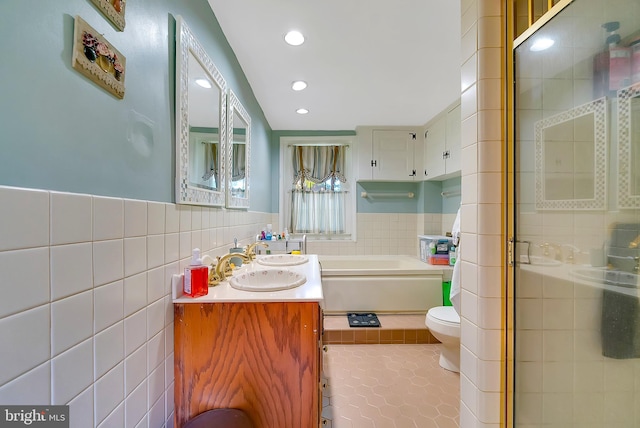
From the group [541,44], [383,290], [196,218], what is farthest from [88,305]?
[383,290]

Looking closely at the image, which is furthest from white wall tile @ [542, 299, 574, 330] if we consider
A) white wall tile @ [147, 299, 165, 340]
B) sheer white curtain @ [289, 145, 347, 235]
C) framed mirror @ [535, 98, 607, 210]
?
sheer white curtain @ [289, 145, 347, 235]

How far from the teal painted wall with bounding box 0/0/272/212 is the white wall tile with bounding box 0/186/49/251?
3cm

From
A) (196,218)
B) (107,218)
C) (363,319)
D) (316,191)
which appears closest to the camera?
(107,218)

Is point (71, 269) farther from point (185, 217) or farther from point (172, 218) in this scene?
point (185, 217)

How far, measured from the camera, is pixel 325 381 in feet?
6.38

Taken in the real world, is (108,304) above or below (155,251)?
below

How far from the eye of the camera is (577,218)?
38.5 inches

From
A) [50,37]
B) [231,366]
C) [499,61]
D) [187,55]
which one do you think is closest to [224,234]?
[231,366]

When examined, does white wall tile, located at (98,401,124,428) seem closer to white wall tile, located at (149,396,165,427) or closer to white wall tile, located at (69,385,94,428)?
white wall tile, located at (69,385,94,428)

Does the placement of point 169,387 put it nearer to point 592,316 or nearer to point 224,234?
point 224,234

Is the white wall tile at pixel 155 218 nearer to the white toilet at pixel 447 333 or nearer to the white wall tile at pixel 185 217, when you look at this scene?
the white wall tile at pixel 185 217

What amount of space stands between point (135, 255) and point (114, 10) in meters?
0.71

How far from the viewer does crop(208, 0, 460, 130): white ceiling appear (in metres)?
1.55

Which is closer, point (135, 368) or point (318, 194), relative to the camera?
point (135, 368)
